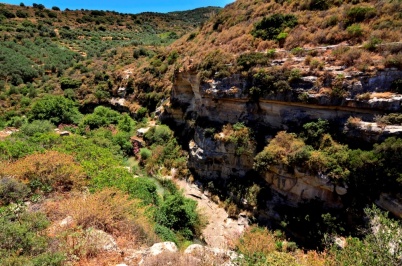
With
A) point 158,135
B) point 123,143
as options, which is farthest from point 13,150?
point 158,135

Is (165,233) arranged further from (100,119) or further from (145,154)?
(100,119)

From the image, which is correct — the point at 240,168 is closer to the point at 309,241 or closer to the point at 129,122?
the point at 309,241

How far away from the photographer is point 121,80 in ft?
134

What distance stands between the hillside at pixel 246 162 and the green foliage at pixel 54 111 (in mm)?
291

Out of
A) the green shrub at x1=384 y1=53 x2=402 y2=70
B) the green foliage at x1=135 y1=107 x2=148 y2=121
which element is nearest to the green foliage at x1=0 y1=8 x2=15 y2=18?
the green foliage at x1=135 y1=107 x2=148 y2=121

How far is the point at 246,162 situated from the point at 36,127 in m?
21.5

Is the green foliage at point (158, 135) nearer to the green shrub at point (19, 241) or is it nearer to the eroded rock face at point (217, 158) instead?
the eroded rock face at point (217, 158)

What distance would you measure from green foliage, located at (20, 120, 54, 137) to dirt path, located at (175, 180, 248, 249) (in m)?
17.2

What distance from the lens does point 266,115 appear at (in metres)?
19.9

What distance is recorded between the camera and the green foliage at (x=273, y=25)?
2331 centimetres

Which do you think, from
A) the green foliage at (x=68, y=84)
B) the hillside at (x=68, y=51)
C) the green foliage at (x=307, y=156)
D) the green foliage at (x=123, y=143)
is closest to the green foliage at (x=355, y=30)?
the green foliage at (x=307, y=156)

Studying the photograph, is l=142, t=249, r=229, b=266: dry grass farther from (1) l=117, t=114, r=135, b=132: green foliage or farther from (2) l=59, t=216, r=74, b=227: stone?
(1) l=117, t=114, r=135, b=132: green foliage

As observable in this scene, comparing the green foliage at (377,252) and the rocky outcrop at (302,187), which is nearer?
the green foliage at (377,252)

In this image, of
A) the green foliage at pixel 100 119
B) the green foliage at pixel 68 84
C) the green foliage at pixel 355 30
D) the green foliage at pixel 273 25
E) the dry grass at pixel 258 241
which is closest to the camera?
the dry grass at pixel 258 241
